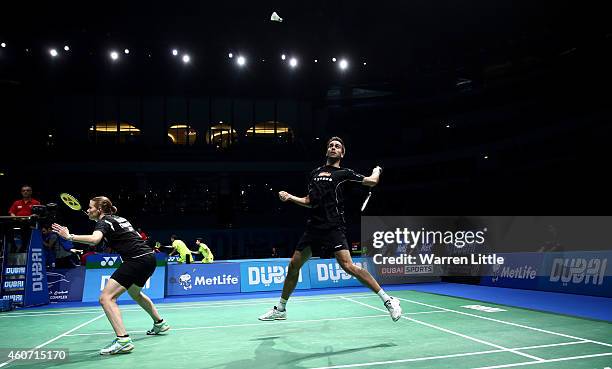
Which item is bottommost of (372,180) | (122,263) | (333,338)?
(333,338)

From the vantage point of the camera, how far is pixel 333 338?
7.46m

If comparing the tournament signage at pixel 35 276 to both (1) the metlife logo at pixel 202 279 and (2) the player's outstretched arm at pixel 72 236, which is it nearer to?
(1) the metlife logo at pixel 202 279

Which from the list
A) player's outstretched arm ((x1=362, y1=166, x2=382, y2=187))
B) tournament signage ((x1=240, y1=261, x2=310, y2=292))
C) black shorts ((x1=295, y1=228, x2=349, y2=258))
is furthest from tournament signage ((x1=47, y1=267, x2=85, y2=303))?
player's outstretched arm ((x1=362, y1=166, x2=382, y2=187))

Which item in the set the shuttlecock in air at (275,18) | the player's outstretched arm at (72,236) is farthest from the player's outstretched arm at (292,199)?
the shuttlecock in air at (275,18)

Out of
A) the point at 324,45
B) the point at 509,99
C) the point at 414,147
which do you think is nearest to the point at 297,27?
the point at 324,45

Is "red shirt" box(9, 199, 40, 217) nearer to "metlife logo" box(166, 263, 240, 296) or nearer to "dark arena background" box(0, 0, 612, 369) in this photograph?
"dark arena background" box(0, 0, 612, 369)

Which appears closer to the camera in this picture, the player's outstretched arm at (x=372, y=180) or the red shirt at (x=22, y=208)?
the player's outstretched arm at (x=372, y=180)

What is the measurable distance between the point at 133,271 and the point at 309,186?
2.68 metres

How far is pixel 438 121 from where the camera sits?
1515 inches

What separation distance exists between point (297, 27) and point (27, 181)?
63.0 feet

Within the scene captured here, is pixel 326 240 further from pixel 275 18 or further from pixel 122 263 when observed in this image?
pixel 275 18

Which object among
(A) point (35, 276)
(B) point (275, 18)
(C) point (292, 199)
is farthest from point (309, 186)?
(B) point (275, 18)

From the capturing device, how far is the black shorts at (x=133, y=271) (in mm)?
6777

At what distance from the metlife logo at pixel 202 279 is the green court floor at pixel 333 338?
4075 mm
